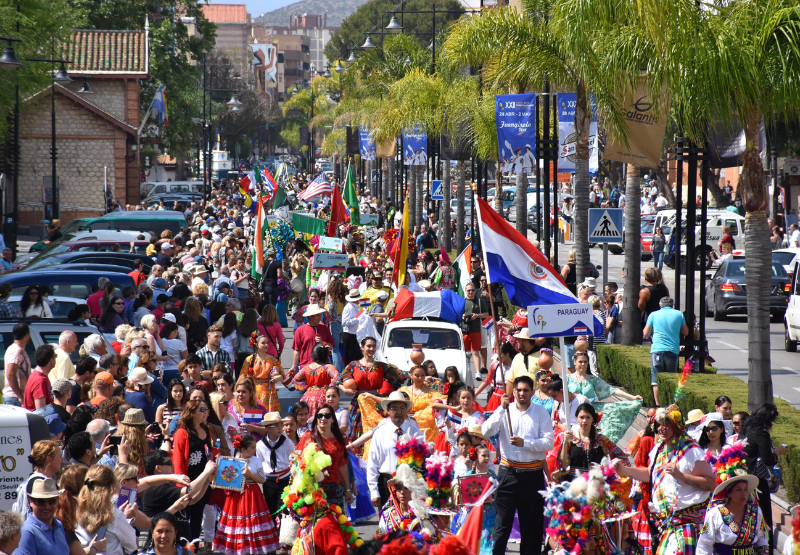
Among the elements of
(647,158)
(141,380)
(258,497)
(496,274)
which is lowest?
(258,497)

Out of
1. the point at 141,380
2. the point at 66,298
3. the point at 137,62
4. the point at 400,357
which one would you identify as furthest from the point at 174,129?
the point at 141,380

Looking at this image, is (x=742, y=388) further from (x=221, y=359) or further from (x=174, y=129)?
(x=174, y=129)

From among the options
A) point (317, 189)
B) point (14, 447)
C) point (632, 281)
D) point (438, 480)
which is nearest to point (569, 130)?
point (632, 281)

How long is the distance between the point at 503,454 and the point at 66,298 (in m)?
11.2

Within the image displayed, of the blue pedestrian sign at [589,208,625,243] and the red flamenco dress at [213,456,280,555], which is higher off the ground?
the blue pedestrian sign at [589,208,625,243]

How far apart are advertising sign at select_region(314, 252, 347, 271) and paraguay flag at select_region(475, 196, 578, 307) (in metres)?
10.6

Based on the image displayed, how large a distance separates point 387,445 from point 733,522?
9.48ft

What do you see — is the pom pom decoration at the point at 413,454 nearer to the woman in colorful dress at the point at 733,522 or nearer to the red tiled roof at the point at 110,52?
the woman in colorful dress at the point at 733,522

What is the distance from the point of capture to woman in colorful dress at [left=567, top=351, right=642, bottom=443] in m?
9.90

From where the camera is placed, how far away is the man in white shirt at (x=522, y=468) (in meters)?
8.87

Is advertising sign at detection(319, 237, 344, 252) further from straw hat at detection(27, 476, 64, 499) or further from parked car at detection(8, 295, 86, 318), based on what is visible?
straw hat at detection(27, 476, 64, 499)

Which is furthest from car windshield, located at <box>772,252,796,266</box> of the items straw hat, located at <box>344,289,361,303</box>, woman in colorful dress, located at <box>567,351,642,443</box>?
woman in colorful dress, located at <box>567,351,642,443</box>

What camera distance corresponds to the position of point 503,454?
8.95 m

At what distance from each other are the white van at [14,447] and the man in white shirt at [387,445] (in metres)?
2.64
